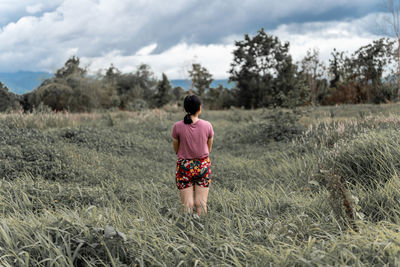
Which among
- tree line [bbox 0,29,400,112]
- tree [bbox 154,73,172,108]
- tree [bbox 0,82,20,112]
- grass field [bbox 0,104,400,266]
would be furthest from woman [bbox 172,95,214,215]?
tree [bbox 154,73,172,108]

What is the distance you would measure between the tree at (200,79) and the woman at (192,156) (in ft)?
112

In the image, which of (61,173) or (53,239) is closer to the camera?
(53,239)

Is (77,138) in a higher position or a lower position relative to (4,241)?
higher

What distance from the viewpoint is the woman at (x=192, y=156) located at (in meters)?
4.02

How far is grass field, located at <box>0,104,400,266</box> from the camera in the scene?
100 inches

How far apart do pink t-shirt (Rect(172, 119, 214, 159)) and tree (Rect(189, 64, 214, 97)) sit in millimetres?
34089

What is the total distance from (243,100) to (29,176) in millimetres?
26259

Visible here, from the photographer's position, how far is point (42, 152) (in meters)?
6.72

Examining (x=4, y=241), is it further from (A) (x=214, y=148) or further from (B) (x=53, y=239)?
(A) (x=214, y=148)

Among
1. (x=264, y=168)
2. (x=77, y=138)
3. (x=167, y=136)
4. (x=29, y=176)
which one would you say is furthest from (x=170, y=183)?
(x=167, y=136)

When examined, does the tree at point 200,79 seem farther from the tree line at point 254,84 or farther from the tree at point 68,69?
the tree at point 68,69

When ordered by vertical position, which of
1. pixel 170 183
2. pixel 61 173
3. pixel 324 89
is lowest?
pixel 170 183

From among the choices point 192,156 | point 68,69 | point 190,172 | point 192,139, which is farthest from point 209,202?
point 68,69

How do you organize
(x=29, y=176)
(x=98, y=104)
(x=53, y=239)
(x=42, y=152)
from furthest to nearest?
(x=98, y=104)
(x=42, y=152)
(x=29, y=176)
(x=53, y=239)
